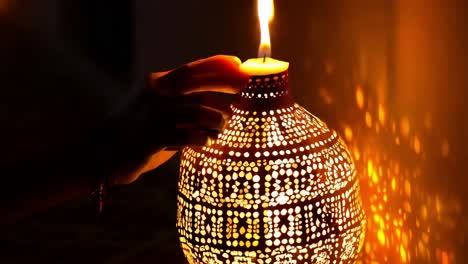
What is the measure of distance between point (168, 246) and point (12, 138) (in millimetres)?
1158

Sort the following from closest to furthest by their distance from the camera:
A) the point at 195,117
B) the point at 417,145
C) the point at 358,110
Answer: the point at 195,117 → the point at 417,145 → the point at 358,110

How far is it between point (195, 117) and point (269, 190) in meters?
0.18

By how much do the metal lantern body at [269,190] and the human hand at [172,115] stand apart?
0.08m

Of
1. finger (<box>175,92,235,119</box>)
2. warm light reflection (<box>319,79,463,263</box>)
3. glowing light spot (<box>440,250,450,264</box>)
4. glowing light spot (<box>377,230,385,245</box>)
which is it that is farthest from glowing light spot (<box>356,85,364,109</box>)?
finger (<box>175,92,235,119</box>)

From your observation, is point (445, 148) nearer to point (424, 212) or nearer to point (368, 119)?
point (424, 212)

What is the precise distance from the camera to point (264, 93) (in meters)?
1.34

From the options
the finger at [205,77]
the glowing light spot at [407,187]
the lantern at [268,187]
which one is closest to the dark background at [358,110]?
the glowing light spot at [407,187]

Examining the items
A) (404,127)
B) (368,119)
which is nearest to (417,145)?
(404,127)

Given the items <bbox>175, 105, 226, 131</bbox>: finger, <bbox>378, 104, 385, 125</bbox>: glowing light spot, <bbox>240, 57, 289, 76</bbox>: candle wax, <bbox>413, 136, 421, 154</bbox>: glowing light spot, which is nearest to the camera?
<bbox>175, 105, 226, 131</bbox>: finger

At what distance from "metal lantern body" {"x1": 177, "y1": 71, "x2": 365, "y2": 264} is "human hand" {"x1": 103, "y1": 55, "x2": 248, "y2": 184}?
0.27 ft

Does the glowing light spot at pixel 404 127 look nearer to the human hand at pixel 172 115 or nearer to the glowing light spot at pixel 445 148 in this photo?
the glowing light spot at pixel 445 148

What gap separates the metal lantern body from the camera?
4.23ft

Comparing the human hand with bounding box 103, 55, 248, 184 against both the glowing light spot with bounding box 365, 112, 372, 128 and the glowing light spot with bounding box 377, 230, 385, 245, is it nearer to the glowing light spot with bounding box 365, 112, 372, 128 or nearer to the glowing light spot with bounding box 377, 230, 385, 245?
the glowing light spot with bounding box 365, 112, 372, 128

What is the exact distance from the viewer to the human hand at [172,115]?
120 centimetres
